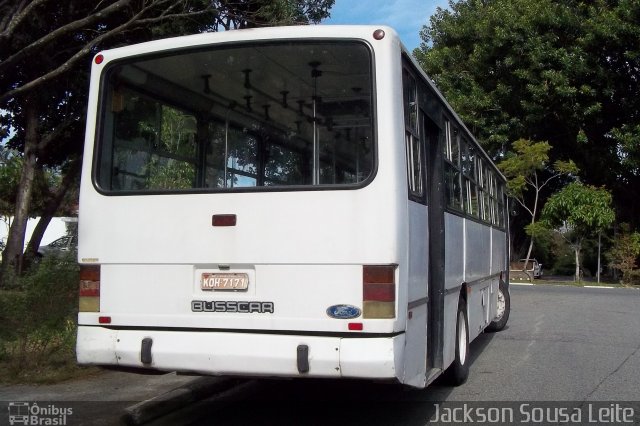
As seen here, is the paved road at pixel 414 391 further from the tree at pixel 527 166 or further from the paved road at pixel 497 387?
the tree at pixel 527 166

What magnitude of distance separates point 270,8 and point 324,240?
10.0 metres

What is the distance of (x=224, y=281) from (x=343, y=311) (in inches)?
38.0

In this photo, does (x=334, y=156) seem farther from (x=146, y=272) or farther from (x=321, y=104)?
(x=146, y=272)

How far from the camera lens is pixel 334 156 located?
5.46 m

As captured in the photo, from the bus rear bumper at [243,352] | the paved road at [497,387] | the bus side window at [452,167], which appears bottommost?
the paved road at [497,387]

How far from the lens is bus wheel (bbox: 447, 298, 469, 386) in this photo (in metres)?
7.84

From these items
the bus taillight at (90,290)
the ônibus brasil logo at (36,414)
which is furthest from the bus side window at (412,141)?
the ônibus brasil logo at (36,414)

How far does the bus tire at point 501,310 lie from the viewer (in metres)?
12.7

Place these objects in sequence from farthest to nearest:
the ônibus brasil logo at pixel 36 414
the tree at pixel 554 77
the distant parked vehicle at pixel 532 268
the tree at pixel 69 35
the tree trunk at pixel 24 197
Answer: the distant parked vehicle at pixel 532 268, the tree at pixel 554 77, the tree trunk at pixel 24 197, the tree at pixel 69 35, the ônibus brasil logo at pixel 36 414

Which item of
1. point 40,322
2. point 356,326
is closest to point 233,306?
point 356,326

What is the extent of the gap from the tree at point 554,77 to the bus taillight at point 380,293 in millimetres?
23140

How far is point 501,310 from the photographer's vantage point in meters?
13.0

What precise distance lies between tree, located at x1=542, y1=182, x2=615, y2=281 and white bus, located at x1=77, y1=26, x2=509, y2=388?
2382cm

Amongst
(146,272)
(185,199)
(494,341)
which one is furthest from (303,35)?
(494,341)
